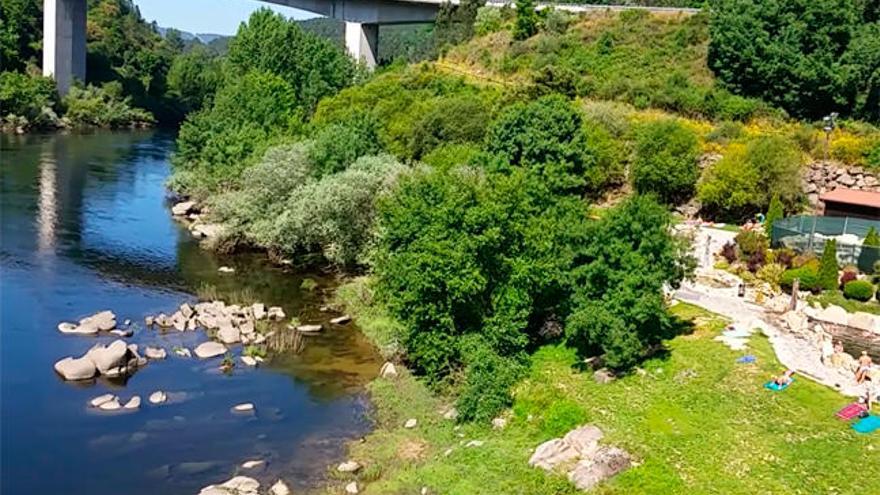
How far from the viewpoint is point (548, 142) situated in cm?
4850

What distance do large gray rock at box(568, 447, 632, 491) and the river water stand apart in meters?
7.38

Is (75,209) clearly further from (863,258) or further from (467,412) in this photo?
(863,258)

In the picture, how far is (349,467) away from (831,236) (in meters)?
28.2

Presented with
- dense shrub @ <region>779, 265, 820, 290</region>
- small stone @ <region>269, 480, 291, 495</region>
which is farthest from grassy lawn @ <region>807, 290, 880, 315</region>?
small stone @ <region>269, 480, 291, 495</region>

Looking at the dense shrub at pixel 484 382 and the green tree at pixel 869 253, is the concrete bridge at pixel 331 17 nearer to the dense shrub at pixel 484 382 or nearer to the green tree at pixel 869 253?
the green tree at pixel 869 253

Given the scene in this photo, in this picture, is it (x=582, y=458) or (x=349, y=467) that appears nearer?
(x=582, y=458)

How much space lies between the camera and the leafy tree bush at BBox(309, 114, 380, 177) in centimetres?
4844

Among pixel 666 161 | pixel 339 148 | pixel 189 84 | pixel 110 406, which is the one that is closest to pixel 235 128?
pixel 339 148

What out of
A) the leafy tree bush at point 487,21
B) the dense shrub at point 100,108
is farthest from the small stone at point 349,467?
the dense shrub at point 100,108

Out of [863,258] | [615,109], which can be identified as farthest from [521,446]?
[615,109]

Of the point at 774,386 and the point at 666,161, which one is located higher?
the point at 666,161

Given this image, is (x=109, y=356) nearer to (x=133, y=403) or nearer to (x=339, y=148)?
(x=133, y=403)

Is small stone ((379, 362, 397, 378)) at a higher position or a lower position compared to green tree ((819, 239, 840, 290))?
lower

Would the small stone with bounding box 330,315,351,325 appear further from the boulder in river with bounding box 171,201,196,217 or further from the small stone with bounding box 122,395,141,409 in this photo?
the boulder in river with bounding box 171,201,196,217
